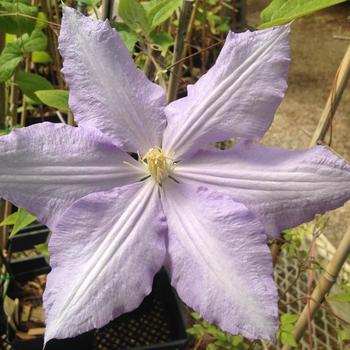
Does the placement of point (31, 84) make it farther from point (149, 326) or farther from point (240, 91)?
point (149, 326)

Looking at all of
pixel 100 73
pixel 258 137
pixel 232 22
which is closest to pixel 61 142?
pixel 100 73

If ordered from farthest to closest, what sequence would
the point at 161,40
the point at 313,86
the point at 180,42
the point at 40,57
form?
the point at 313,86 → the point at 40,57 → the point at 161,40 → the point at 180,42

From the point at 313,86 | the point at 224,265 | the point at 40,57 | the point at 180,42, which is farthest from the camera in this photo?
the point at 313,86

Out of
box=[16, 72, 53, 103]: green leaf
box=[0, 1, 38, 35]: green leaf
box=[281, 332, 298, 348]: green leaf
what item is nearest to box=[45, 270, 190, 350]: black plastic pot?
box=[281, 332, 298, 348]: green leaf

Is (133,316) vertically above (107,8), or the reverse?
(107,8)

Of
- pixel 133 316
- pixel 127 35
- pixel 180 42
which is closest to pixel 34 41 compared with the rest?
pixel 127 35

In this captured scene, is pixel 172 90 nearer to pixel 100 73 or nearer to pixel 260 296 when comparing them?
pixel 100 73
